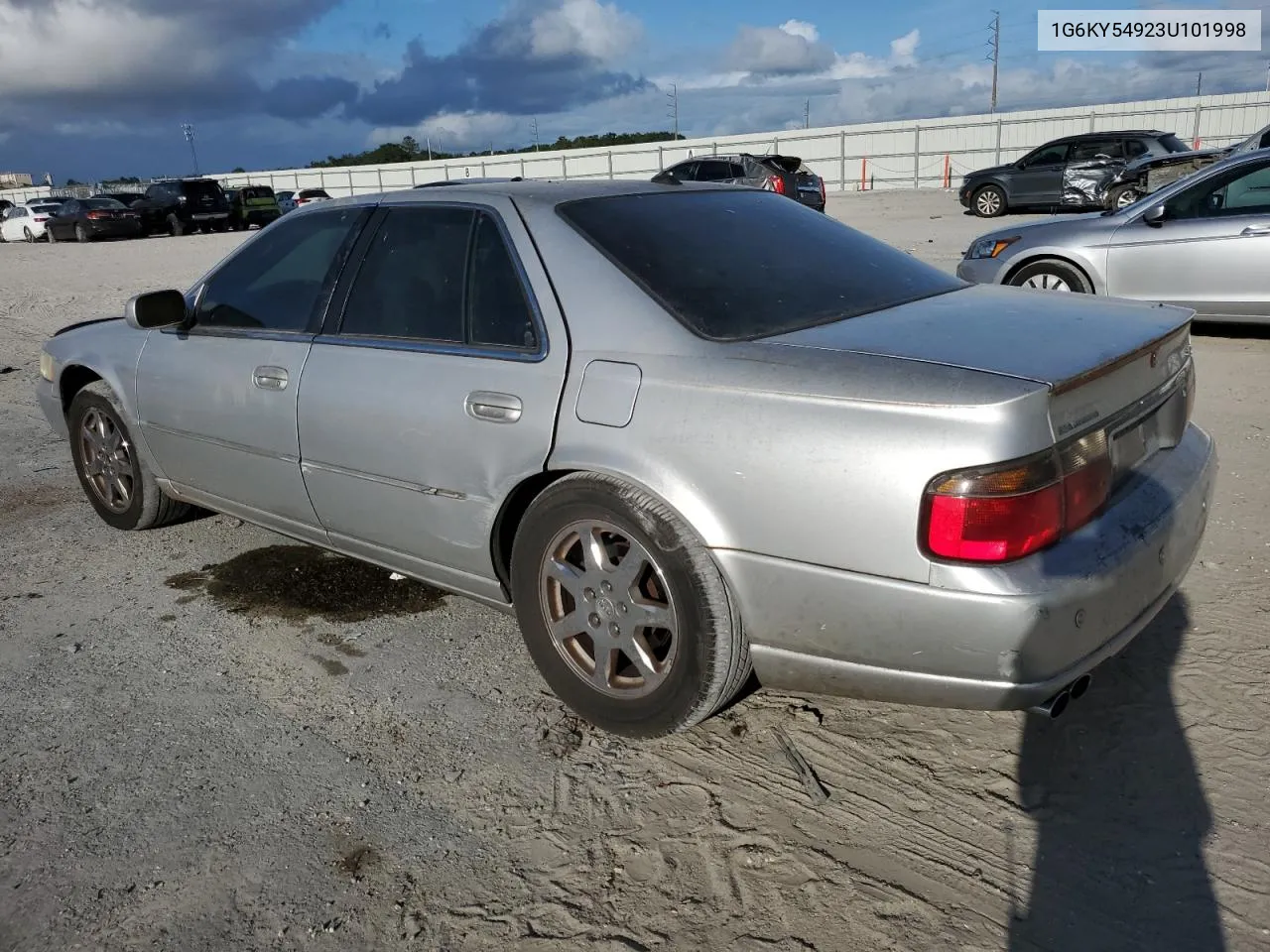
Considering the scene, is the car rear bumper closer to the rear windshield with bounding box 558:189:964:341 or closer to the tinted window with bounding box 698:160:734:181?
the rear windshield with bounding box 558:189:964:341

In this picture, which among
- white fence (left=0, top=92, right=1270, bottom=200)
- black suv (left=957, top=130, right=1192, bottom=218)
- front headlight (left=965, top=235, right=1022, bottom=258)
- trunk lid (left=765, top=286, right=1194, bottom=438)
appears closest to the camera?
trunk lid (left=765, top=286, right=1194, bottom=438)

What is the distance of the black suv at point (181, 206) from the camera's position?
1230 inches

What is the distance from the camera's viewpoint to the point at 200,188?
31594 millimetres

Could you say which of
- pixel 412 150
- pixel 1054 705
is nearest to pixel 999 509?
pixel 1054 705

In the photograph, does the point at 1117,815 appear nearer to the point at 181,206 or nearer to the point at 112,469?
the point at 112,469

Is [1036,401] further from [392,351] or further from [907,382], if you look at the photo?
[392,351]

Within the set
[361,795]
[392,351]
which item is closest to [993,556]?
[361,795]

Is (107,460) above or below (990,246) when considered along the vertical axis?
below

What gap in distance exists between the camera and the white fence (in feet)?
111

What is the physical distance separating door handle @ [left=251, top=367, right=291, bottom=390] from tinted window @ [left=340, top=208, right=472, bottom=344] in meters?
0.32

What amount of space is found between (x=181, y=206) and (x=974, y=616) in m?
33.7

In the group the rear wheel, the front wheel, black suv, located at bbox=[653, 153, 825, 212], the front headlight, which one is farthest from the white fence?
the rear wheel

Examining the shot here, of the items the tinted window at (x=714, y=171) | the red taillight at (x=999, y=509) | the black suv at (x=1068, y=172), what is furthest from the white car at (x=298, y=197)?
the red taillight at (x=999, y=509)

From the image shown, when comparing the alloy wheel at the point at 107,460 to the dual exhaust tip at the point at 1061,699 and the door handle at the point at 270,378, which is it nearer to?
the door handle at the point at 270,378
